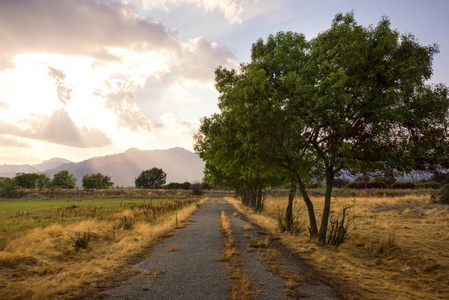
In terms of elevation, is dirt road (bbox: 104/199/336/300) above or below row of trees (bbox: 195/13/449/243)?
below

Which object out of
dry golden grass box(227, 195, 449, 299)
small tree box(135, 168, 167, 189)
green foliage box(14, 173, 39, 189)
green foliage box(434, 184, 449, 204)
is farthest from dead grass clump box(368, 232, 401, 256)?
green foliage box(14, 173, 39, 189)

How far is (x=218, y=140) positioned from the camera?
53.2 feet

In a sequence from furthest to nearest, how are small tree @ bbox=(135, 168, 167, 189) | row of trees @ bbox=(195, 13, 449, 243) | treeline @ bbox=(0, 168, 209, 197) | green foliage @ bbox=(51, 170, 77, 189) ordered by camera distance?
1. small tree @ bbox=(135, 168, 167, 189)
2. green foliage @ bbox=(51, 170, 77, 189)
3. treeline @ bbox=(0, 168, 209, 197)
4. row of trees @ bbox=(195, 13, 449, 243)

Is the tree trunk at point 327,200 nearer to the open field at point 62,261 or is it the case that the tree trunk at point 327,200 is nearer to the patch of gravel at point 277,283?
the patch of gravel at point 277,283

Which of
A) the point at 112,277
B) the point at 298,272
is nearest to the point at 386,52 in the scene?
the point at 298,272

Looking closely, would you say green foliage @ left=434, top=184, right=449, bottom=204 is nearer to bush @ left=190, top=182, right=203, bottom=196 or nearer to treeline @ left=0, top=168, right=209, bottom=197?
bush @ left=190, top=182, right=203, bottom=196

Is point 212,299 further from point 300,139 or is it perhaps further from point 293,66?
point 293,66

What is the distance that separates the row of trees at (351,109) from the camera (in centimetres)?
973

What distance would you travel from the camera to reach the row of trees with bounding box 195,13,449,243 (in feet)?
31.9

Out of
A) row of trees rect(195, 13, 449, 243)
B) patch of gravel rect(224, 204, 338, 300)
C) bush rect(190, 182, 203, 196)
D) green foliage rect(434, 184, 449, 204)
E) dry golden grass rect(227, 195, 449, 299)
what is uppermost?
row of trees rect(195, 13, 449, 243)

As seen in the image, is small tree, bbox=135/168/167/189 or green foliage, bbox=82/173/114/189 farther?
small tree, bbox=135/168/167/189

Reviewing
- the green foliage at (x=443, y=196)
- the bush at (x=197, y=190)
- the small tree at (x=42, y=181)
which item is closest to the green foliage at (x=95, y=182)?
the small tree at (x=42, y=181)

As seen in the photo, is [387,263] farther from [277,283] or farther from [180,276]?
[180,276]

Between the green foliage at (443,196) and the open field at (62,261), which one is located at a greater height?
the green foliage at (443,196)
